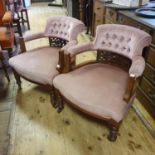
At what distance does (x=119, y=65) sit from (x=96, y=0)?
1617 millimetres

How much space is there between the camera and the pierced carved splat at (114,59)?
1.66 metres

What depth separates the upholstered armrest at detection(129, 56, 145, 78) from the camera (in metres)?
1.22

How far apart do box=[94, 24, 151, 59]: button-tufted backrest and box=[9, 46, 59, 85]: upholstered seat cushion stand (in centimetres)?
48

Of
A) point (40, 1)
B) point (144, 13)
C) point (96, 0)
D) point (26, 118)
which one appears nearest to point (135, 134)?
point (26, 118)

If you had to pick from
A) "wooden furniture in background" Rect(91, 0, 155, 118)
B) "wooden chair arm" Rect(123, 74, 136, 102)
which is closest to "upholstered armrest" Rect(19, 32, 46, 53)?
"wooden furniture in background" Rect(91, 0, 155, 118)

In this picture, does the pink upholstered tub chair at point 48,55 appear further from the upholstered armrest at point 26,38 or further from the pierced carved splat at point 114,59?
the pierced carved splat at point 114,59

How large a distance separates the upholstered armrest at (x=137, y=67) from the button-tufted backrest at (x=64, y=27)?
2.34 ft

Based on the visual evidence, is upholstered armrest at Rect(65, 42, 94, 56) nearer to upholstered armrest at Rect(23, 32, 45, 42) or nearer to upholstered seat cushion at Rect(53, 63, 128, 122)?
upholstered seat cushion at Rect(53, 63, 128, 122)

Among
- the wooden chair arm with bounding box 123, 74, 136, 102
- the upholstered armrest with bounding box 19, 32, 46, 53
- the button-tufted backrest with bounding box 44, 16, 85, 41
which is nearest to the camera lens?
the wooden chair arm with bounding box 123, 74, 136, 102

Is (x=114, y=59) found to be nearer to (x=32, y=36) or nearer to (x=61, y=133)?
(x=61, y=133)

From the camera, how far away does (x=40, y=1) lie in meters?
7.44

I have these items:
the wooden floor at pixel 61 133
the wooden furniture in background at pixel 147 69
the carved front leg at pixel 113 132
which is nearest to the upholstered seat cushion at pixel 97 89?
the carved front leg at pixel 113 132

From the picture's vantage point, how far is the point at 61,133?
158 cm

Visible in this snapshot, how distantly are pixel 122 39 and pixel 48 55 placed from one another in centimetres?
78
